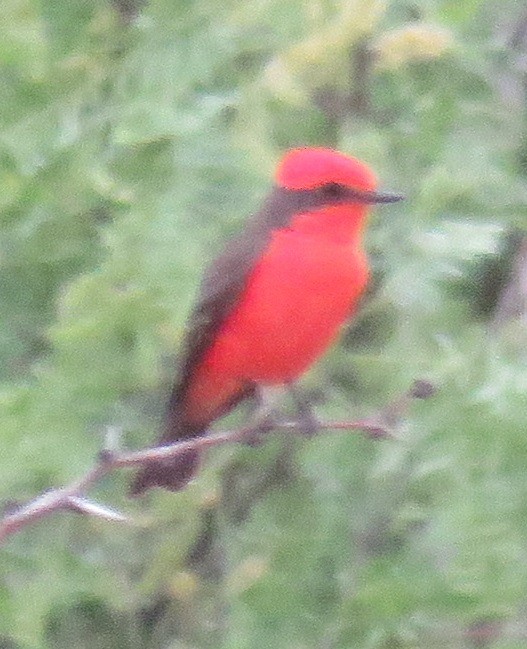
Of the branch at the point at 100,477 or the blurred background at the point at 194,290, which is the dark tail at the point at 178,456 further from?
the branch at the point at 100,477

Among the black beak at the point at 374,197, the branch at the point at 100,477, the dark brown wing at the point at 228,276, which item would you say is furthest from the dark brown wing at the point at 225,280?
the branch at the point at 100,477

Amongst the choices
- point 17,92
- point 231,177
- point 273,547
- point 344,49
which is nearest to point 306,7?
point 344,49

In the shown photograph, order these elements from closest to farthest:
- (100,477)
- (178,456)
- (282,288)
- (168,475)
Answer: (100,477) < (178,456) < (168,475) < (282,288)

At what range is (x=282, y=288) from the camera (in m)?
2.66

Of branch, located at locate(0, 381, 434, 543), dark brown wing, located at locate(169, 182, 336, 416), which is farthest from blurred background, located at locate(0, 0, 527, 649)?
branch, located at locate(0, 381, 434, 543)

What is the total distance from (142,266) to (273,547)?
2.27 ft

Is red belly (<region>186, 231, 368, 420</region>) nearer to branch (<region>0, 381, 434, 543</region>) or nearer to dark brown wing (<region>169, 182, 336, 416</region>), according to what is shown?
dark brown wing (<region>169, 182, 336, 416</region>)

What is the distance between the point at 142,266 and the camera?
2299 millimetres

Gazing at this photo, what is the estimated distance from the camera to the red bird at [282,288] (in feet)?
8.49

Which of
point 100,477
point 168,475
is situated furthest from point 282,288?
point 100,477

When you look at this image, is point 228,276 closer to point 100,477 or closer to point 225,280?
point 225,280

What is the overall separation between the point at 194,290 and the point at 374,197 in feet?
1.39

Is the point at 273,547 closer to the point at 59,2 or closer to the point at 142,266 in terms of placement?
the point at 142,266

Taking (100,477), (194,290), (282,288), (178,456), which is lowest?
(100,477)
